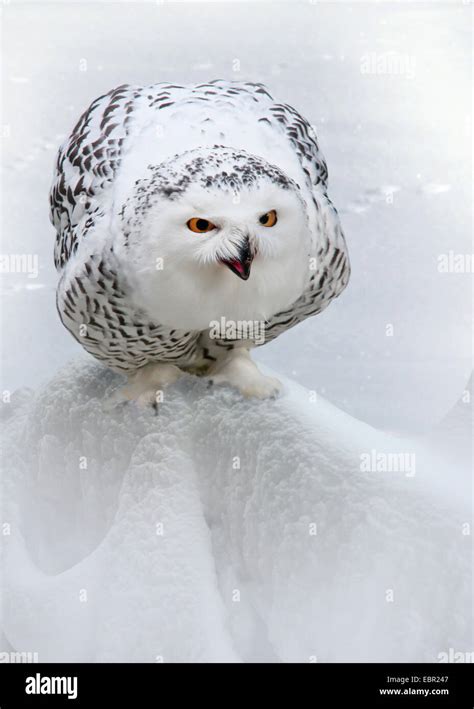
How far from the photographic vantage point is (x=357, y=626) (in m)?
1.17

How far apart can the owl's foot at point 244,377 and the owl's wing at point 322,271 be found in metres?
0.07

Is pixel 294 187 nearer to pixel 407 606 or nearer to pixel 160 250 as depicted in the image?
pixel 160 250

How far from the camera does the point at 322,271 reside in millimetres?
1219

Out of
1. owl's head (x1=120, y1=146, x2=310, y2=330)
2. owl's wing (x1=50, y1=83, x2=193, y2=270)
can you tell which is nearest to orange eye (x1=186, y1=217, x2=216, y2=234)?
owl's head (x1=120, y1=146, x2=310, y2=330)

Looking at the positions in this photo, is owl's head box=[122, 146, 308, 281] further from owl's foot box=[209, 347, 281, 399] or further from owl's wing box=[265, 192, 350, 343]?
owl's foot box=[209, 347, 281, 399]

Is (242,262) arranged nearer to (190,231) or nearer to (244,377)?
(190,231)

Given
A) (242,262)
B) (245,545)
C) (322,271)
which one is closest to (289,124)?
(322,271)

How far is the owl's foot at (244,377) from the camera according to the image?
1.33 metres

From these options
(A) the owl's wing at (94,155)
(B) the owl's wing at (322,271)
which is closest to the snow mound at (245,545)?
(B) the owl's wing at (322,271)

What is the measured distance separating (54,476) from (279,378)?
381mm

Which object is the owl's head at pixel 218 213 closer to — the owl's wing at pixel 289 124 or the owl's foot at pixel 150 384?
the owl's wing at pixel 289 124

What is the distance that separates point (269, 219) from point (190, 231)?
0.09 m

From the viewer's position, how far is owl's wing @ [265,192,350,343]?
1202 mm

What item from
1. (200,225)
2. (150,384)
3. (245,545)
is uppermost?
(200,225)
